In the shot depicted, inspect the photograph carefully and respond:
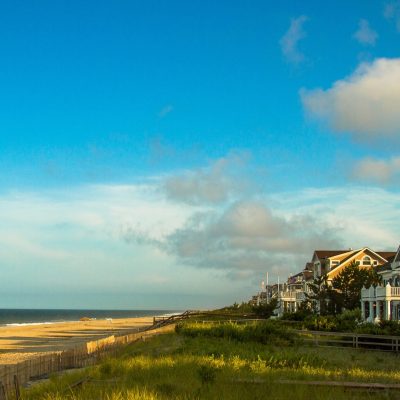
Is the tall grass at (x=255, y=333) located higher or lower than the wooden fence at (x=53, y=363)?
lower

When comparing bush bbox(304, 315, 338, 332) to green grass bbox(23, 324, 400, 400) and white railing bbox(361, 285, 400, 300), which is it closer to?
white railing bbox(361, 285, 400, 300)

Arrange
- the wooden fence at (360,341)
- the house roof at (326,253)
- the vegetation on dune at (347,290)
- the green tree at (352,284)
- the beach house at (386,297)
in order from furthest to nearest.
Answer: the house roof at (326,253) < the green tree at (352,284) < the vegetation on dune at (347,290) < the beach house at (386,297) < the wooden fence at (360,341)

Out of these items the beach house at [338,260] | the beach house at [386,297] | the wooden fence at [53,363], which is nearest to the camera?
the wooden fence at [53,363]

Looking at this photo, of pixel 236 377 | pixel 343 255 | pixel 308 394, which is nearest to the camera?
pixel 308 394

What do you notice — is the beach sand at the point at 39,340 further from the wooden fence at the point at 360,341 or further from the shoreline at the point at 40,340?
the wooden fence at the point at 360,341

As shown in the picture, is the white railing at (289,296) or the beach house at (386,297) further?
the white railing at (289,296)

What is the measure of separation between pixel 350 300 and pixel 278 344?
31.5 meters

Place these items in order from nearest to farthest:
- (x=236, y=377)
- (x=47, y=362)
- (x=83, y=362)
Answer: (x=236, y=377)
(x=47, y=362)
(x=83, y=362)

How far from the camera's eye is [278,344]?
30859 millimetres

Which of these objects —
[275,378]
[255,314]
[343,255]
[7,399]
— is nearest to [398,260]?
[255,314]

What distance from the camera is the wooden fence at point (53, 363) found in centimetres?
1318

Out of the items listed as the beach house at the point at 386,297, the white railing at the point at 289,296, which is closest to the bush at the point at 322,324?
the beach house at the point at 386,297

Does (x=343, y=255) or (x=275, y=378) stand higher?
(x=343, y=255)

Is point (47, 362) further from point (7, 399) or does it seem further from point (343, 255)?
point (343, 255)
